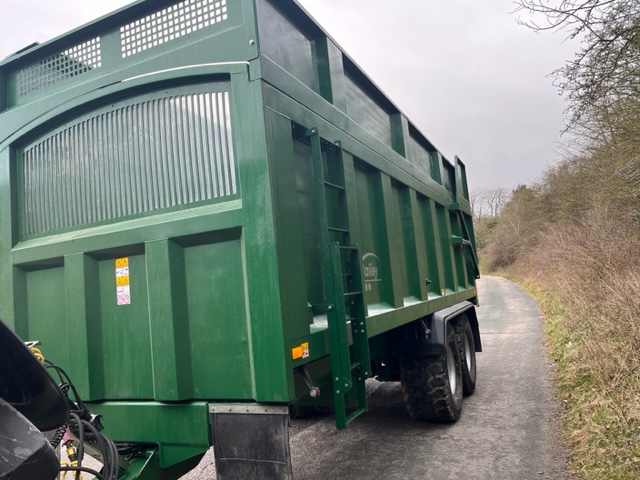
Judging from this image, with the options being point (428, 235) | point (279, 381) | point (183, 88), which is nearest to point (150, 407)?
point (279, 381)

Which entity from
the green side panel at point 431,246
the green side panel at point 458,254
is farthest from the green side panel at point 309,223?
the green side panel at point 458,254

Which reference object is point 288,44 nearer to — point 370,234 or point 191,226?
point 191,226

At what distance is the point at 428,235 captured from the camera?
4.63 meters

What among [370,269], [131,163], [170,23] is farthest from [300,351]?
[170,23]

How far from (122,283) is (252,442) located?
3.37 feet

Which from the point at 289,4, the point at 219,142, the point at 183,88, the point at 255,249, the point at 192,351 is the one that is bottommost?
the point at 192,351

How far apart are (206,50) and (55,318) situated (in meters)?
1.63

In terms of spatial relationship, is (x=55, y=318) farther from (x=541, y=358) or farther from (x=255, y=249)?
(x=541, y=358)

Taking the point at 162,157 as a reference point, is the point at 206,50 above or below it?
above

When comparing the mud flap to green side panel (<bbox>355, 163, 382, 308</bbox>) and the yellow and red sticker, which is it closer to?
the yellow and red sticker

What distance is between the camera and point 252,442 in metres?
2.04

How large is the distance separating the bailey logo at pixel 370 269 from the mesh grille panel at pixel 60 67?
1884mm

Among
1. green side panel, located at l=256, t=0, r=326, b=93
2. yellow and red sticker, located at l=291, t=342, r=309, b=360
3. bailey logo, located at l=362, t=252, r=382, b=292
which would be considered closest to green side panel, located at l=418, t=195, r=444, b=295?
bailey logo, located at l=362, t=252, r=382, b=292

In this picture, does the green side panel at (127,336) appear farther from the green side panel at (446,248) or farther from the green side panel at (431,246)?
the green side panel at (446,248)
